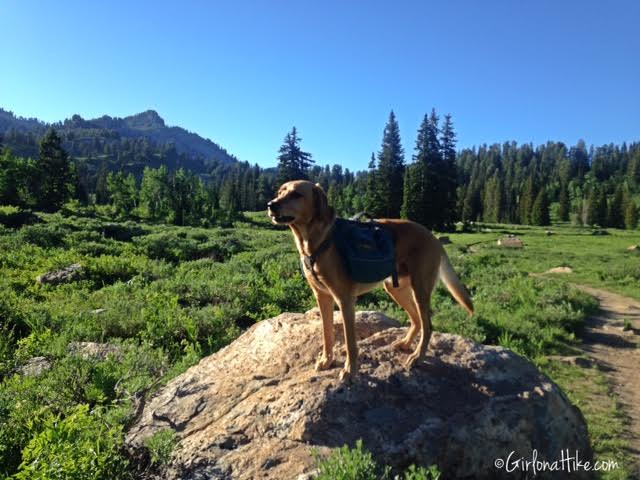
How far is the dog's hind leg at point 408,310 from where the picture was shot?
484cm

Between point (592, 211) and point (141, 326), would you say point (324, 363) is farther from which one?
point (592, 211)

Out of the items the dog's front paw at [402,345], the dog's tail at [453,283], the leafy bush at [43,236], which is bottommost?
the dog's front paw at [402,345]

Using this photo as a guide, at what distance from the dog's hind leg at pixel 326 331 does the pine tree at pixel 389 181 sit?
45980 mm

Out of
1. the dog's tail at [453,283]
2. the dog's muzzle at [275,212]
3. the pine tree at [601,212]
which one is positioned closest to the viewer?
the dog's muzzle at [275,212]

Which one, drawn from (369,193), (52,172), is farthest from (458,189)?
(52,172)

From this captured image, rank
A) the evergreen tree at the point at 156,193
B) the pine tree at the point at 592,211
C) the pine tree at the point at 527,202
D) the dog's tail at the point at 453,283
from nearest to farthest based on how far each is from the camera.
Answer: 1. the dog's tail at the point at 453,283
2. the evergreen tree at the point at 156,193
3. the pine tree at the point at 592,211
4. the pine tree at the point at 527,202

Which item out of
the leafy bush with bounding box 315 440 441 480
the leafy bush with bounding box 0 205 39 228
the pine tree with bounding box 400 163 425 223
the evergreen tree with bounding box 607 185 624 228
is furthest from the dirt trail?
the evergreen tree with bounding box 607 185 624 228

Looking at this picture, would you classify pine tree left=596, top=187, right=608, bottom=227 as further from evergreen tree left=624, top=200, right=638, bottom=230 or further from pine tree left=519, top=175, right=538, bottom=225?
pine tree left=519, top=175, right=538, bottom=225

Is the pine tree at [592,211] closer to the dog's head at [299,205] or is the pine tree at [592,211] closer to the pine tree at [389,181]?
the pine tree at [389,181]

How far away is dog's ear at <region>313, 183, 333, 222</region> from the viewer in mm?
3998

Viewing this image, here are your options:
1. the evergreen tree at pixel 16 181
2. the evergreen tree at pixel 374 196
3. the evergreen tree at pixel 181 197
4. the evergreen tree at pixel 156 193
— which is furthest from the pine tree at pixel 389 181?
the evergreen tree at pixel 16 181

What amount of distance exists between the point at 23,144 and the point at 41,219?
202649mm

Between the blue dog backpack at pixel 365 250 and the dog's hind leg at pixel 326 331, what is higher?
the blue dog backpack at pixel 365 250

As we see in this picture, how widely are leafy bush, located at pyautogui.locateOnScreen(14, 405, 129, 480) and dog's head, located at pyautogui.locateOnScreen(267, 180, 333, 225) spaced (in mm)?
2335
